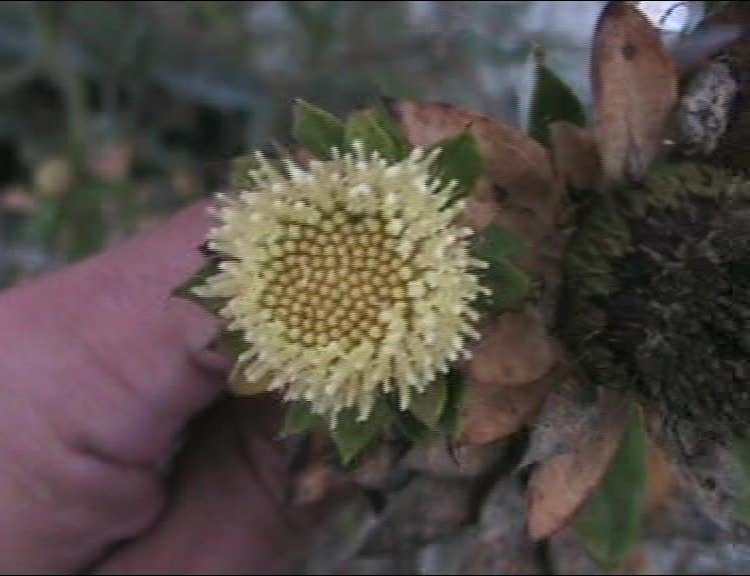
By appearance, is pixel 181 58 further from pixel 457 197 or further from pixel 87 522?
pixel 457 197

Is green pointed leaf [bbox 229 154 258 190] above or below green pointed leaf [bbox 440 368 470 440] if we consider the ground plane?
above

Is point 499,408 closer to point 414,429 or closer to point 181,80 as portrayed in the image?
point 414,429

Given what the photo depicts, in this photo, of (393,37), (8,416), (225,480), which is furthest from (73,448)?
(393,37)

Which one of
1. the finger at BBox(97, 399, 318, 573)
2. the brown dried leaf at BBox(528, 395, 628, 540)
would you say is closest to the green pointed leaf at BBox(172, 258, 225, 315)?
the brown dried leaf at BBox(528, 395, 628, 540)

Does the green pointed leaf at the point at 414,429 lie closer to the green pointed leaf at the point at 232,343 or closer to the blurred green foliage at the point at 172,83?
the green pointed leaf at the point at 232,343

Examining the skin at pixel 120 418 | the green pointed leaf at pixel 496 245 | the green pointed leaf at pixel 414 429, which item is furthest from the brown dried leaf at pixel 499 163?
the skin at pixel 120 418

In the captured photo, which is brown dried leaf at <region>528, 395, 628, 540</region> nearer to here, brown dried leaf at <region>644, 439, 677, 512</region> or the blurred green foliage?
brown dried leaf at <region>644, 439, 677, 512</region>
